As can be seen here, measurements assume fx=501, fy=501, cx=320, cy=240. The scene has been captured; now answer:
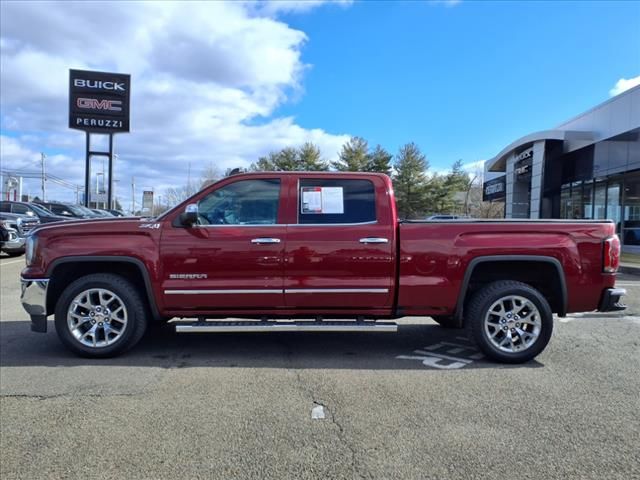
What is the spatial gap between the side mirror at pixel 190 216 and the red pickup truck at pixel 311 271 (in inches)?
0.4

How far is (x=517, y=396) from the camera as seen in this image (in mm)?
4227

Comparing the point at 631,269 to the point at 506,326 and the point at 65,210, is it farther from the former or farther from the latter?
the point at 65,210

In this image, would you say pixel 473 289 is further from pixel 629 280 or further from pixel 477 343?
pixel 629 280

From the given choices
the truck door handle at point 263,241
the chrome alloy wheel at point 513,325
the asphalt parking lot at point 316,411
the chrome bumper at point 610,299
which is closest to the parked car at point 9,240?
the asphalt parking lot at point 316,411

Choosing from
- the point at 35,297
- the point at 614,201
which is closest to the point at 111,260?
the point at 35,297

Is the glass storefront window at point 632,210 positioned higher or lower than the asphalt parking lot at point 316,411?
higher

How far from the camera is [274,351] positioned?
5535 millimetres

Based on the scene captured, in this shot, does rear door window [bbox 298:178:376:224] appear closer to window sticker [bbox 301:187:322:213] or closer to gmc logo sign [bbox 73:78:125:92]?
window sticker [bbox 301:187:322:213]

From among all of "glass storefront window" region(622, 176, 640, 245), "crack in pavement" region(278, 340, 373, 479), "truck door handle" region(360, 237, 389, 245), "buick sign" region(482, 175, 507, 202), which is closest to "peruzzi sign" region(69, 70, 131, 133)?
"buick sign" region(482, 175, 507, 202)

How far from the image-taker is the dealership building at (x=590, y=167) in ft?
63.1

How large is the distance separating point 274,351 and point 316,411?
174 centimetres

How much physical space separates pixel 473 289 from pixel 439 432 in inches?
88.8

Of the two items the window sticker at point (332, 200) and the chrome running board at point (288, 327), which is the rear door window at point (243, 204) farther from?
the chrome running board at point (288, 327)

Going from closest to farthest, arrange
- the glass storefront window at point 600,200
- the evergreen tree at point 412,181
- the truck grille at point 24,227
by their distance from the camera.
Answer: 1. the truck grille at point 24,227
2. the glass storefront window at point 600,200
3. the evergreen tree at point 412,181
